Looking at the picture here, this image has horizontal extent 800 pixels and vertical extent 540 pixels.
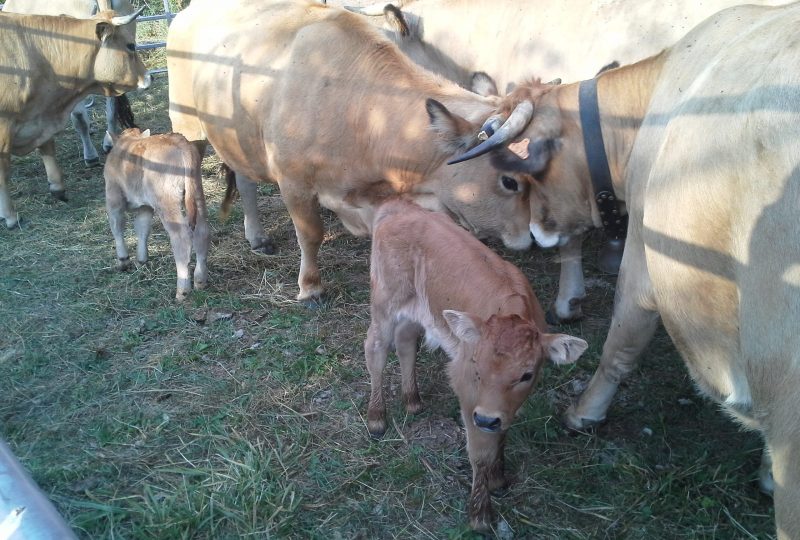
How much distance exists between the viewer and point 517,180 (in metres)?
4.41

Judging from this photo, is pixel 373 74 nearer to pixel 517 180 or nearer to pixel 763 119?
pixel 517 180

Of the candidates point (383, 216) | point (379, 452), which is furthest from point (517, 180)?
point (379, 452)

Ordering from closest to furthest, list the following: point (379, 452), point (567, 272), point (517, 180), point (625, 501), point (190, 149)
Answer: point (625, 501) → point (379, 452) → point (517, 180) → point (567, 272) → point (190, 149)

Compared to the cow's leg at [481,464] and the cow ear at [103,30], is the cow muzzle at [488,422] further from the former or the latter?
the cow ear at [103,30]

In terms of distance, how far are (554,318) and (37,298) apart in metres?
4.16

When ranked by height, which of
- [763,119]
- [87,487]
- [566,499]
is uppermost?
[763,119]

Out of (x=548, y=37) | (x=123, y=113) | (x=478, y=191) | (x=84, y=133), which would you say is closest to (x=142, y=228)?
(x=478, y=191)

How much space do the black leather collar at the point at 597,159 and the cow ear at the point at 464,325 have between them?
136cm

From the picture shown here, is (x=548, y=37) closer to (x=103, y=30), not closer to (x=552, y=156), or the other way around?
(x=552, y=156)

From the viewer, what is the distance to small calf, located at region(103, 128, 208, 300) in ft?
18.4

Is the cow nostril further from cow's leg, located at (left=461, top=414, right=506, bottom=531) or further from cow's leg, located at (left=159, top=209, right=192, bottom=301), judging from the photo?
cow's leg, located at (left=159, top=209, right=192, bottom=301)

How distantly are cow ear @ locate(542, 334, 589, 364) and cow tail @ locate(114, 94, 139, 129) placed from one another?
808cm

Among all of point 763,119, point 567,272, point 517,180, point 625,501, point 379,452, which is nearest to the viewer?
point 763,119

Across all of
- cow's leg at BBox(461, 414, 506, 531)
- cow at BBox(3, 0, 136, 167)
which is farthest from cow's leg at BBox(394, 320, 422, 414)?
cow at BBox(3, 0, 136, 167)
